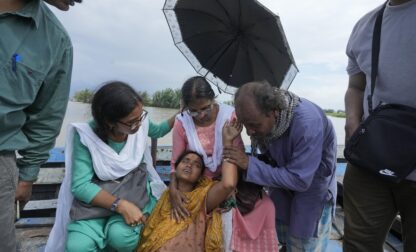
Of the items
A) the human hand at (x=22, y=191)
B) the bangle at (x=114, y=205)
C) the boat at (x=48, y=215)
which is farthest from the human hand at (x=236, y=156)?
the boat at (x=48, y=215)

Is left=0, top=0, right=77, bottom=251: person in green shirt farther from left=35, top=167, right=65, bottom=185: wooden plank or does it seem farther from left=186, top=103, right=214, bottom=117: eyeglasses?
left=35, top=167, right=65, bottom=185: wooden plank

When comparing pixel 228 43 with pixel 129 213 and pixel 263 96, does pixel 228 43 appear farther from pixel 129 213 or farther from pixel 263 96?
pixel 129 213

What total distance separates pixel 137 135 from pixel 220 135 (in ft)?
2.00

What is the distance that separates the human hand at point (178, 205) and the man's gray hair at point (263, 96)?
0.77m

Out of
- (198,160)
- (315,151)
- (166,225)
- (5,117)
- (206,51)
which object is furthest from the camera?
(206,51)

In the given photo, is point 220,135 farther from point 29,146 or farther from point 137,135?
point 29,146

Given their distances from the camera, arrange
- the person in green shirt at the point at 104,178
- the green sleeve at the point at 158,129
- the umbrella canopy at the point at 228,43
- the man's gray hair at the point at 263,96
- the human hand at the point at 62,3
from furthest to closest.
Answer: the umbrella canopy at the point at 228,43
the green sleeve at the point at 158,129
the person in green shirt at the point at 104,178
the man's gray hair at the point at 263,96
the human hand at the point at 62,3

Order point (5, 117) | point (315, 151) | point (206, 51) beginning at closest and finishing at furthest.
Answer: point (5, 117), point (315, 151), point (206, 51)

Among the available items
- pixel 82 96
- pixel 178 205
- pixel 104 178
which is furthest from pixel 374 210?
pixel 82 96

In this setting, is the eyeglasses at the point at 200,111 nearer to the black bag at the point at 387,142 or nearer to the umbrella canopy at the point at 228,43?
the umbrella canopy at the point at 228,43

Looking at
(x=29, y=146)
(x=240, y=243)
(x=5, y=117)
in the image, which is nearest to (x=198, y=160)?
(x=240, y=243)

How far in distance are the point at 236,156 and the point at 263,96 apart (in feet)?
1.45

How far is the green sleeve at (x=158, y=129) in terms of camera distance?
2.67 m

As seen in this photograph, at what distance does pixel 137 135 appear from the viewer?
234cm
